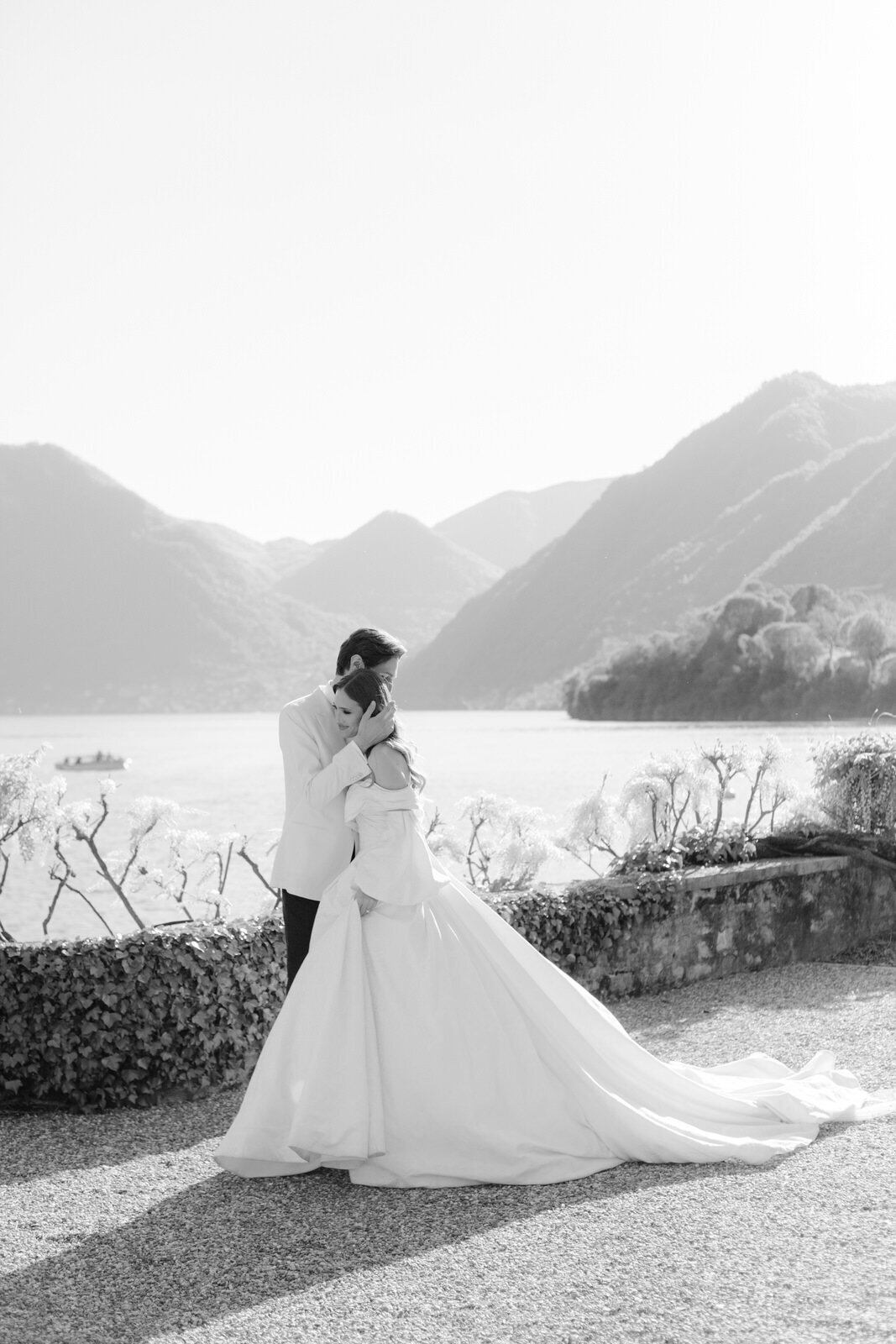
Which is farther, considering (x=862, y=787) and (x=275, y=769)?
(x=275, y=769)

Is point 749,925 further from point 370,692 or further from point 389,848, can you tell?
point 370,692

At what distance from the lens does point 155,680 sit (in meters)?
140

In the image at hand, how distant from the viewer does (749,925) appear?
7340 millimetres

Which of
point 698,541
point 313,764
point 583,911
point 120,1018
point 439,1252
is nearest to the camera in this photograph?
point 439,1252

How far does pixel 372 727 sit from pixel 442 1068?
45.6 inches

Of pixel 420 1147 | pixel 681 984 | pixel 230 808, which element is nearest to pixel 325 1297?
pixel 420 1147

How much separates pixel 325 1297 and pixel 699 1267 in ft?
3.10

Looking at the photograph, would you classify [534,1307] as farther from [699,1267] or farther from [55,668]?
[55,668]

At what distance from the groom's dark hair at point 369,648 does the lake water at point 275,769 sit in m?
1.53

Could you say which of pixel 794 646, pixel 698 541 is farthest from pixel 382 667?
pixel 698 541

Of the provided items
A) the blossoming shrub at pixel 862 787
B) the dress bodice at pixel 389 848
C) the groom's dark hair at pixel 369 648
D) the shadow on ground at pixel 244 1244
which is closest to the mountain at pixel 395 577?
the blossoming shrub at pixel 862 787

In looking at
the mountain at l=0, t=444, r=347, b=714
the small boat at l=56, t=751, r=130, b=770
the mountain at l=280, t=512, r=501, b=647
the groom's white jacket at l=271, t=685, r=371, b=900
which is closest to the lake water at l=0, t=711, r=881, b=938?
the small boat at l=56, t=751, r=130, b=770

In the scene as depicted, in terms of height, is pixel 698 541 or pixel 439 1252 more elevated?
pixel 698 541

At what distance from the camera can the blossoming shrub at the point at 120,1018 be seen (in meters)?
4.75
